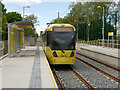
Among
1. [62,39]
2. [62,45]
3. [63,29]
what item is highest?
[63,29]

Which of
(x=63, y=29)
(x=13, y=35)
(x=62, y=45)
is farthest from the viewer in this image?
(x=13, y=35)

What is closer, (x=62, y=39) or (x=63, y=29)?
(x=62, y=39)

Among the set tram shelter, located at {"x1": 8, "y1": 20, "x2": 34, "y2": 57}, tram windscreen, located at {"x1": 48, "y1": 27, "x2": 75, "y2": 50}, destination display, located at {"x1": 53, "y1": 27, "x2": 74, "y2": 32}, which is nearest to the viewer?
tram windscreen, located at {"x1": 48, "y1": 27, "x2": 75, "y2": 50}

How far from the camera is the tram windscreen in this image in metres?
13.2

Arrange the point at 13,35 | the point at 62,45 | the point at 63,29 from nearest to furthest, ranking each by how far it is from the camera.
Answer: the point at 62,45 → the point at 63,29 → the point at 13,35

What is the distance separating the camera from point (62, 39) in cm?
1327

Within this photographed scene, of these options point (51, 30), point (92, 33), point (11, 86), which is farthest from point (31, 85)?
point (92, 33)

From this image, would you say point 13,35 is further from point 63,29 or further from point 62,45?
point 62,45

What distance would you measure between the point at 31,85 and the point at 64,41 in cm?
586

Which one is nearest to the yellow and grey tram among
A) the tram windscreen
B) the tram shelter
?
the tram windscreen

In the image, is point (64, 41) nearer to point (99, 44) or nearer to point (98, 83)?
point (98, 83)

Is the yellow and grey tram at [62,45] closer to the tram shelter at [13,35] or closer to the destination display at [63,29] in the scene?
the destination display at [63,29]

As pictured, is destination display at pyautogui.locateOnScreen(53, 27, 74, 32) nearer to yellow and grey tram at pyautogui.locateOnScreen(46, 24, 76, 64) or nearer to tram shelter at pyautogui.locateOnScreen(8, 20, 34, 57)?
yellow and grey tram at pyautogui.locateOnScreen(46, 24, 76, 64)

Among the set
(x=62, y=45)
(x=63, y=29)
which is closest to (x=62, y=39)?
(x=62, y=45)
